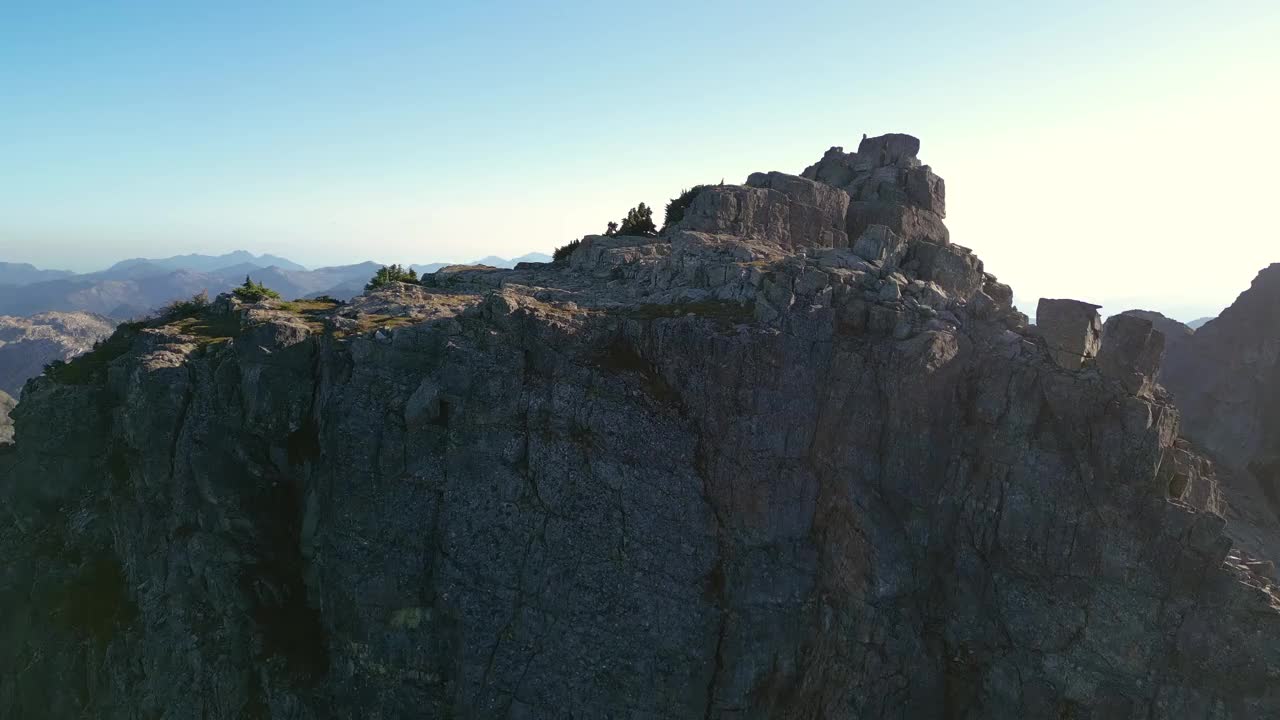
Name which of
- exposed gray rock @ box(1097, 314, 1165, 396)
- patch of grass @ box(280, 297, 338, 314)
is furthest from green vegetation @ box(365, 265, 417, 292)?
exposed gray rock @ box(1097, 314, 1165, 396)

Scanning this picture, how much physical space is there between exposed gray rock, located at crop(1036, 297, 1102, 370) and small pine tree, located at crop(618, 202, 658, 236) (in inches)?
1058

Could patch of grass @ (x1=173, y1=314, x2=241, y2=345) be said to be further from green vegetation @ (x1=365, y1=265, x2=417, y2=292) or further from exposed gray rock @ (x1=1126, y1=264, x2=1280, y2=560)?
exposed gray rock @ (x1=1126, y1=264, x2=1280, y2=560)

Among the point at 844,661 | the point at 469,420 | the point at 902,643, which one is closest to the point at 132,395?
the point at 469,420

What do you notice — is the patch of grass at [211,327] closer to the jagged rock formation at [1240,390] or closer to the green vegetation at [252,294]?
the green vegetation at [252,294]

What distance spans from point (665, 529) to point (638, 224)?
27.6m

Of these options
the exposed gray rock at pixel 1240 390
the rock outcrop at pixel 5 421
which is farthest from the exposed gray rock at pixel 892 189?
the rock outcrop at pixel 5 421

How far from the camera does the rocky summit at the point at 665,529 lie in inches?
1055

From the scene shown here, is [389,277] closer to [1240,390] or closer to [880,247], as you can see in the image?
[880,247]

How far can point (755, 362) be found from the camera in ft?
96.5

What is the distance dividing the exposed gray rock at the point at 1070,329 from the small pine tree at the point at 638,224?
26.9 meters

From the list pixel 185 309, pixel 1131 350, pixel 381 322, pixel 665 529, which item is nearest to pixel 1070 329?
pixel 1131 350

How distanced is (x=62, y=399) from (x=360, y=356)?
1948 centimetres

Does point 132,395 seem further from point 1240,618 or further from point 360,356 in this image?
point 1240,618

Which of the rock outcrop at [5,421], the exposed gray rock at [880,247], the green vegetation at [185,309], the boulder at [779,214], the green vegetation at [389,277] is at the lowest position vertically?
the rock outcrop at [5,421]
